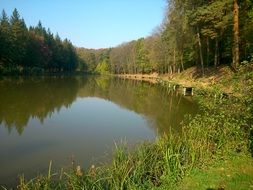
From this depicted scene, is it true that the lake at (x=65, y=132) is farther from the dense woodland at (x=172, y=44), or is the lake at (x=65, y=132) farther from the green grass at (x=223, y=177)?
the dense woodland at (x=172, y=44)

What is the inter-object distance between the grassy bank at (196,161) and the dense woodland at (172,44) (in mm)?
1863

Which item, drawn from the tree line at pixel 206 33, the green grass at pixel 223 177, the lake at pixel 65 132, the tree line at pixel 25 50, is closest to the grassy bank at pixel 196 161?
the green grass at pixel 223 177

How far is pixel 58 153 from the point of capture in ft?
41.0

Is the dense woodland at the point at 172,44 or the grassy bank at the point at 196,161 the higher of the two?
the dense woodland at the point at 172,44

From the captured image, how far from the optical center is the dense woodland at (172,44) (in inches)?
1216

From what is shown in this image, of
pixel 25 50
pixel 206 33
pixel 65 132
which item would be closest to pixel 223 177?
pixel 65 132

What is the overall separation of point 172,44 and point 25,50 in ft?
131

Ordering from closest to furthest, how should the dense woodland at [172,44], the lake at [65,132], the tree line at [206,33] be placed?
1. the lake at [65,132]
2. the tree line at [206,33]
3. the dense woodland at [172,44]

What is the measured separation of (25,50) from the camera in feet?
262

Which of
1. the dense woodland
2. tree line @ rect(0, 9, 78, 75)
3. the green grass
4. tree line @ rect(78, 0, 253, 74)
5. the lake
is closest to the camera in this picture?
the green grass

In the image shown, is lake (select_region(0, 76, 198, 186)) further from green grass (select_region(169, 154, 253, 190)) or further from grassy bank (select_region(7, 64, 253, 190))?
green grass (select_region(169, 154, 253, 190))

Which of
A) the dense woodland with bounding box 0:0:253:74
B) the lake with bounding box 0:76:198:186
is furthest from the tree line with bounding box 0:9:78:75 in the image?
the lake with bounding box 0:76:198:186

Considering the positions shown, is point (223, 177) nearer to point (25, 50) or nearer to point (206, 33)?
point (206, 33)

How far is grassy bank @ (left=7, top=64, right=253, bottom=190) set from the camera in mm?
7656
